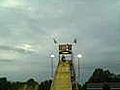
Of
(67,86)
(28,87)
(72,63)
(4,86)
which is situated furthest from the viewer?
(4,86)

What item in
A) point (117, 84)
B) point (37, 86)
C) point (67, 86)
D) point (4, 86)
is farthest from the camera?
point (4, 86)

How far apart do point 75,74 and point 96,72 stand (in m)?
52.7

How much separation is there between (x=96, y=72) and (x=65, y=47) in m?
49.4

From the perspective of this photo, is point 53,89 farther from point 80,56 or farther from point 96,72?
point 96,72

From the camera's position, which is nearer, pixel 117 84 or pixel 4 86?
pixel 117 84

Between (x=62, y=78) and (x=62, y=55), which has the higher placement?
(x=62, y=55)

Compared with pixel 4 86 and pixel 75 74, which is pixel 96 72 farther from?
pixel 75 74

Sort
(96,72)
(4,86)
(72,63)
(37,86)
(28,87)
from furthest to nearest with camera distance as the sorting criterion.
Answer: (96,72), (4,86), (37,86), (28,87), (72,63)

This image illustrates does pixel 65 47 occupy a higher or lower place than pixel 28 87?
higher

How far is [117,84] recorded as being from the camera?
268ft

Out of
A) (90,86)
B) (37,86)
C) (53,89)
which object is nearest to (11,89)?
(37,86)

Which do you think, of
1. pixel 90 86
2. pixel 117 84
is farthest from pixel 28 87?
pixel 117 84

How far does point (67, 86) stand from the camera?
69750 millimetres

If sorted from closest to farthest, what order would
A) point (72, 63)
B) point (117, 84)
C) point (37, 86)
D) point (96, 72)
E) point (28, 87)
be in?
point (72, 63) < point (117, 84) < point (28, 87) < point (37, 86) < point (96, 72)
